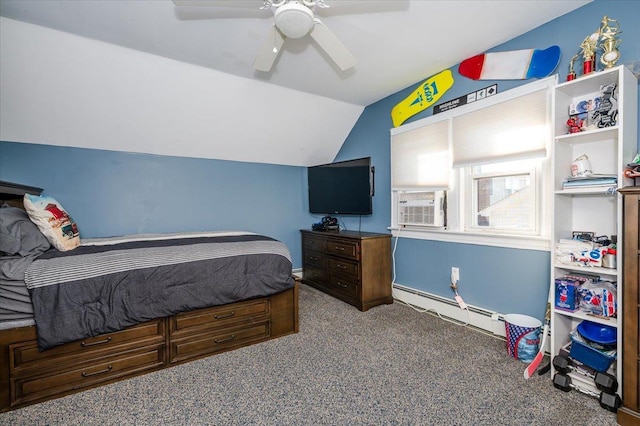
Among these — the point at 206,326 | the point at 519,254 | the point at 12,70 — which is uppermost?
the point at 12,70

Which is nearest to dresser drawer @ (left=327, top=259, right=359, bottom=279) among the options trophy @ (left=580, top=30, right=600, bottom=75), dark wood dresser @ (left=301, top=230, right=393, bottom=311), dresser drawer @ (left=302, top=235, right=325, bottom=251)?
dark wood dresser @ (left=301, top=230, right=393, bottom=311)

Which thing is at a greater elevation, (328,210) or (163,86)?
(163,86)

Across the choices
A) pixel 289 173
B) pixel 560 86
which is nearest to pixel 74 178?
pixel 289 173

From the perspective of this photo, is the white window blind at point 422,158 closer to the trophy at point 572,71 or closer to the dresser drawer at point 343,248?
the dresser drawer at point 343,248

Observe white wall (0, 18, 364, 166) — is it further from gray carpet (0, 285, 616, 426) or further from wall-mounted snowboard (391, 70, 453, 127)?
gray carpet (0, 285, 616, 426)

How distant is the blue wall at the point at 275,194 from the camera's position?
216 cm

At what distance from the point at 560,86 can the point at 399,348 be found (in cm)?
209

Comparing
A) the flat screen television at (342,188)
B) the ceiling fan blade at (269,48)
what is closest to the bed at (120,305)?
the flat screen television at (342,188)

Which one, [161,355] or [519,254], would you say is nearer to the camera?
[161,355]

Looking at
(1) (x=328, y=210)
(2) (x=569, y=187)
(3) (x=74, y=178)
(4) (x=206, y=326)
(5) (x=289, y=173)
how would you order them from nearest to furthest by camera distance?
1. (2) (x=569, y=187)
2. (4) (x=206, y=326)
3. (3) (x=74, y=178)
4. (1) (x=328, y=210)
5. (5) (x=289, y=173)

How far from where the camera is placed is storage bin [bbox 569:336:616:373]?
62.1 inches

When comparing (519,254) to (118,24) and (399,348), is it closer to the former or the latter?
(399,348)

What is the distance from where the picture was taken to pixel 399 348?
223cm

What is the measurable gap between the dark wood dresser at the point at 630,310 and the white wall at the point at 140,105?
9.45 ft
